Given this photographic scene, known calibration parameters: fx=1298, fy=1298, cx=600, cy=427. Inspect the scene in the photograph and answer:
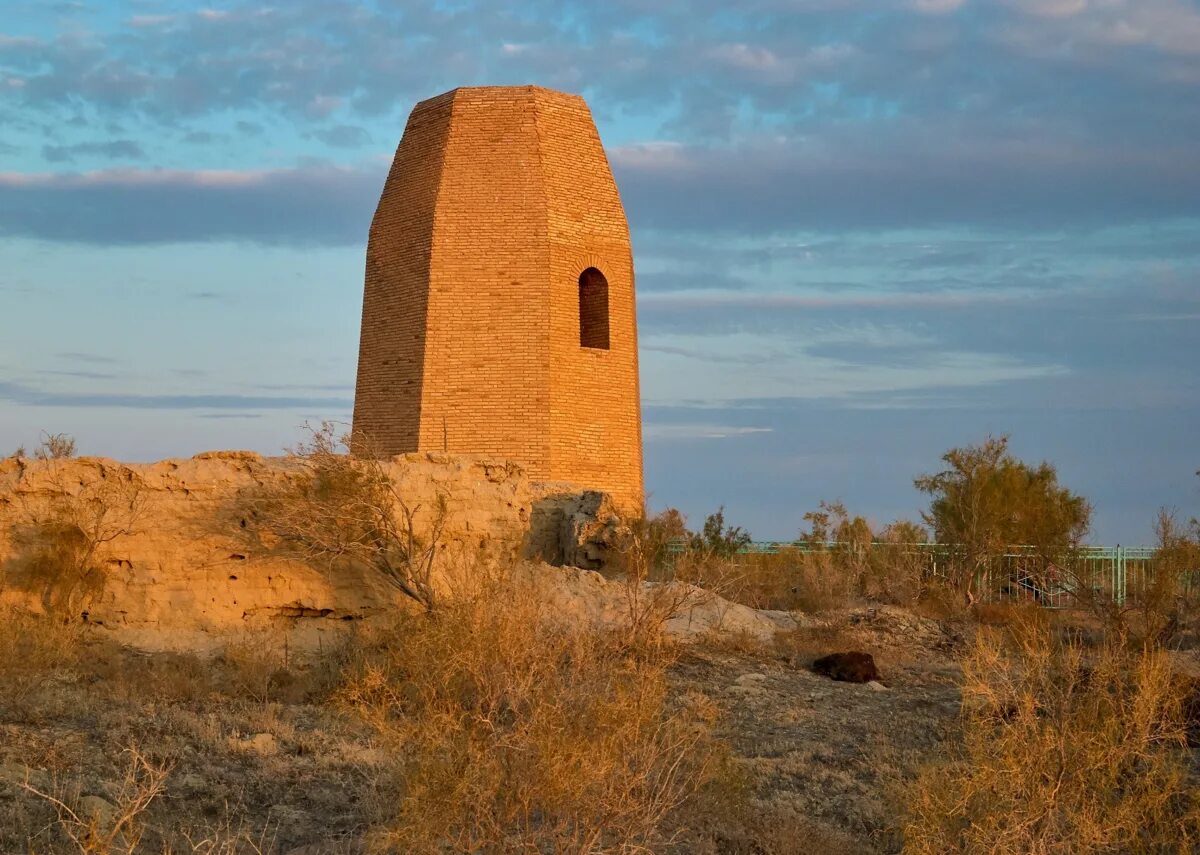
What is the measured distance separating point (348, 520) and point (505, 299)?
742cm

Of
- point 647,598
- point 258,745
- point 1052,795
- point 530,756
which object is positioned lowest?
point 258,745

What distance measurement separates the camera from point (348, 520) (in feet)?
37.2

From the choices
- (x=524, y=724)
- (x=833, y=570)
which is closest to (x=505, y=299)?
(x=833, y=570)

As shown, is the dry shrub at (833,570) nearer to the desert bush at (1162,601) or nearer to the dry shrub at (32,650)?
the desert bush at (1162,601)

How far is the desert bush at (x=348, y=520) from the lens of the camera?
11312 millimetres

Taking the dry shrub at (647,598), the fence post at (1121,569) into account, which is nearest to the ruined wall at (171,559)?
the dry shrub at (647,598)

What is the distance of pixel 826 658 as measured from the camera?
1290 cm

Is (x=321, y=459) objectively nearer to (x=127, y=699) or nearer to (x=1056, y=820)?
(x=127, y=699)

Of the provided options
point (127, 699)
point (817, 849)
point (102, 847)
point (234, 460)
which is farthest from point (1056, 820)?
point (234, 460)

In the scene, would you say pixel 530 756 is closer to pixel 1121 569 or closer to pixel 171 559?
pixel 171 559

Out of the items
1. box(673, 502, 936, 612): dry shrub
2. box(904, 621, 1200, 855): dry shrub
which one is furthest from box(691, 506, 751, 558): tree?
box(904, 621, 1200, 855): dry shrub

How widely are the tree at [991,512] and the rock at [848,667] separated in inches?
271

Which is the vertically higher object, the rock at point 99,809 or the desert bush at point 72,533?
the desert bush at point 72,533

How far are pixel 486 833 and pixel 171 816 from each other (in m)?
2.07
